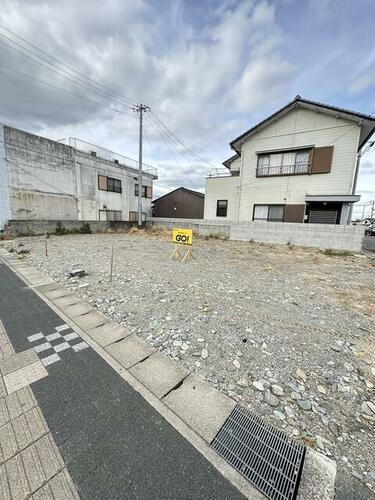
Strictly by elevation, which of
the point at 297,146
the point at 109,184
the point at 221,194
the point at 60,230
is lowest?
the point at 60,230

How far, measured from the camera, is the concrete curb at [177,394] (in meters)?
1.29

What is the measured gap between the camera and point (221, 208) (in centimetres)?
1522

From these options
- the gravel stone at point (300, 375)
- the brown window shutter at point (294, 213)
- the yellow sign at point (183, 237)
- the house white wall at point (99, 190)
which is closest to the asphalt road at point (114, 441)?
the gravel stone at point (300, 375)

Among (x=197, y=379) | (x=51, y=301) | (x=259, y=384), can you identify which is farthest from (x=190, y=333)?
(x=51, y=301)

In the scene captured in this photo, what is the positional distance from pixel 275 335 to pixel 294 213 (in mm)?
10988

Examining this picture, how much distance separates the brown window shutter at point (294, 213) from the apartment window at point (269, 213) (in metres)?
0.26

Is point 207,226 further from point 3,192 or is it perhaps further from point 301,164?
point 3,192

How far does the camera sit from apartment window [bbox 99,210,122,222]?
1781cm

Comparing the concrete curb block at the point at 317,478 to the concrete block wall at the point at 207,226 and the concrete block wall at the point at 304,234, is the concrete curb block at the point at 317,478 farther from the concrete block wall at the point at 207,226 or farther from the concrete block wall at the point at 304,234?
the concrete block wall at the point at 207,226

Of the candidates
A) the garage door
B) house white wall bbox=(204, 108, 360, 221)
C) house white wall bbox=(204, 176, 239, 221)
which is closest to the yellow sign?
house white wall bbox=(204, 108, 360, 221)

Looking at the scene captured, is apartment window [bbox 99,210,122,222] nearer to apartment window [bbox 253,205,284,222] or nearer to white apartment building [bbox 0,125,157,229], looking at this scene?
white apartment building [bbox 0,125,157,229]

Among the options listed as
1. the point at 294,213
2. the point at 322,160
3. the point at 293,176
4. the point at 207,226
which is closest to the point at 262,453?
the point at 294,213

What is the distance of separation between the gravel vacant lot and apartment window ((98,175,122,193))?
1309 centimetres

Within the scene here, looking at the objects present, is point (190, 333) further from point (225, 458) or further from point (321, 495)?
point (321, 495)
